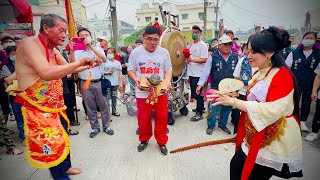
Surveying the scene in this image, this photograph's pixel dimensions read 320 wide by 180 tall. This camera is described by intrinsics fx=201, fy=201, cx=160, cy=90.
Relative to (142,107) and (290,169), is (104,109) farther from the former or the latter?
(290,169)

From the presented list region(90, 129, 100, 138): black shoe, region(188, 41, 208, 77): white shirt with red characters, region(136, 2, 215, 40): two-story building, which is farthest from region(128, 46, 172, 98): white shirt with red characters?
region(136, 2, 215, 40): two-story building

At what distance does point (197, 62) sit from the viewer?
4.88 metres

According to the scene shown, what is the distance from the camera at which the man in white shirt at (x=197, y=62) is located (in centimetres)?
488

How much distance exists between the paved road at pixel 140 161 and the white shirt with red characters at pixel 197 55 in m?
1.52

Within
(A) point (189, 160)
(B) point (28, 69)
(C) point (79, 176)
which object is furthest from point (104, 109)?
(B) point (28, 69)

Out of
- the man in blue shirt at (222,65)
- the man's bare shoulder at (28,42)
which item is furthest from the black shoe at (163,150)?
the man's bare shoulder at (28,42)

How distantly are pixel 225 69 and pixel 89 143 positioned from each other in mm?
3036

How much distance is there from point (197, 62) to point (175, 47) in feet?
2.13

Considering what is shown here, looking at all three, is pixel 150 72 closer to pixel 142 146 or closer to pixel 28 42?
pixel 142 146

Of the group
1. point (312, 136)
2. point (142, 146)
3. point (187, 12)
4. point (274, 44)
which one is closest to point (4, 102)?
point (142, 146)

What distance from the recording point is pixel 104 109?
4191 mm

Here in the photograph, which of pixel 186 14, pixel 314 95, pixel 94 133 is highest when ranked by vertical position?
pixel 186 14

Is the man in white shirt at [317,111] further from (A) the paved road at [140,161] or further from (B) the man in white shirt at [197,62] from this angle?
(B) the man in white shirt at [197,62]

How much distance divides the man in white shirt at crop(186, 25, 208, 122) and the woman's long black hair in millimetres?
3198
